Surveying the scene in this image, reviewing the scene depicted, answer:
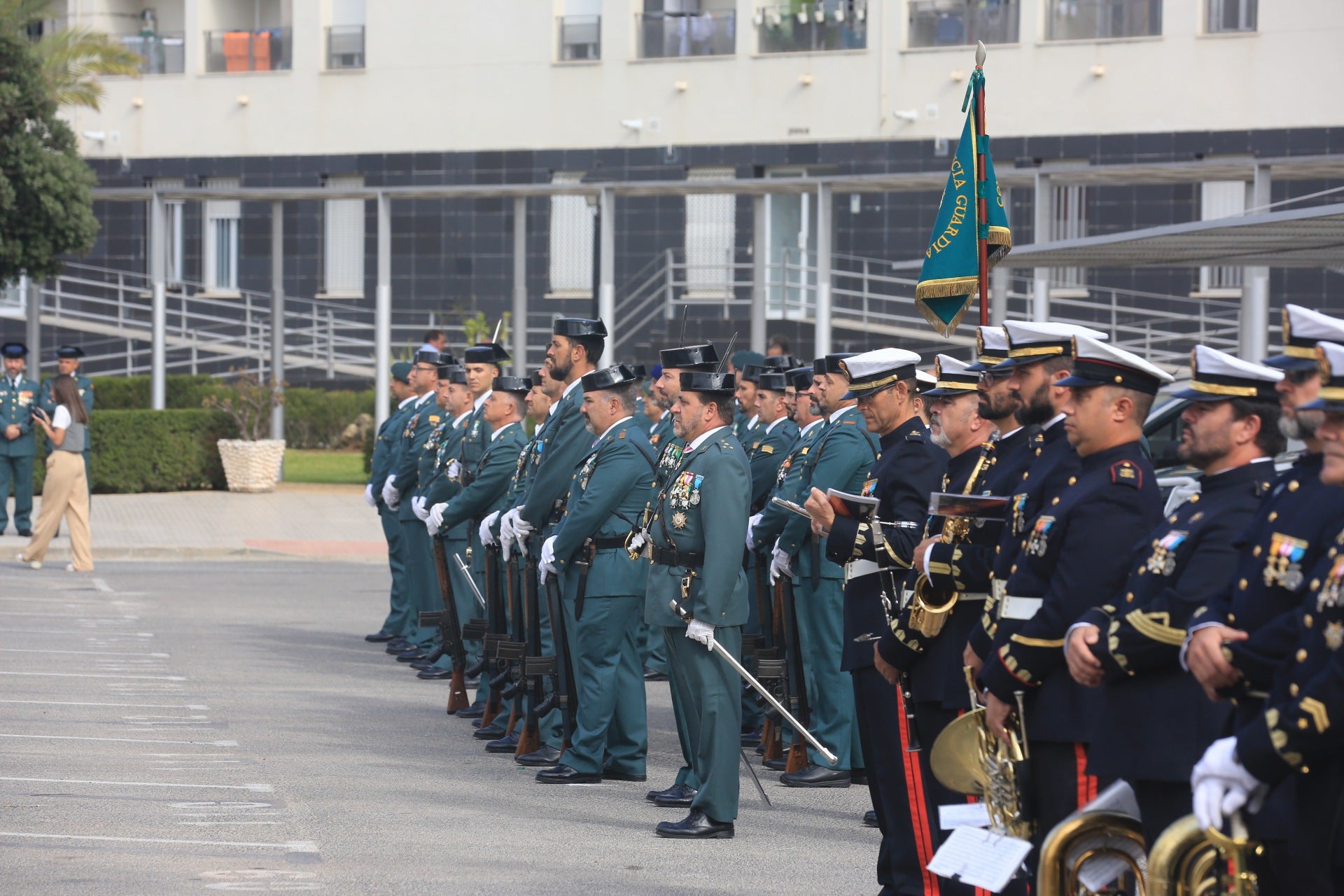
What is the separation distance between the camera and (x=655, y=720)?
10867 millimetres

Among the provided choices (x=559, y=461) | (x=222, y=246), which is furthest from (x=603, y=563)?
(x=222, y=246)

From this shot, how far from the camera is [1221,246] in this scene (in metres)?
12.9

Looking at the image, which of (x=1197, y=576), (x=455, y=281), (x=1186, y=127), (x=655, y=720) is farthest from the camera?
(x=455, y=281)

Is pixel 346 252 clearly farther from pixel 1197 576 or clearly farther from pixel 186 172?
pixel 1197 576

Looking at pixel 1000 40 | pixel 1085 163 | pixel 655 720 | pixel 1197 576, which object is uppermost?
pixel 1000 40

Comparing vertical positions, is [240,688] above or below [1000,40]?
below

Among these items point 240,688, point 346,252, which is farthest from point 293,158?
point 240,688

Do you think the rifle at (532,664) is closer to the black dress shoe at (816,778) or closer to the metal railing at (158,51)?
the black dress shoe at (816,778)

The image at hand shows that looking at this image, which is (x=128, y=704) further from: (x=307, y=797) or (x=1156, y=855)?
(x=1156, y=855)

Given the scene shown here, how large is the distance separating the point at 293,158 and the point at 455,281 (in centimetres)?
447

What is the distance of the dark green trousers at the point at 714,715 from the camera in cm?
753

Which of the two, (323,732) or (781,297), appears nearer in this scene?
(323,732)

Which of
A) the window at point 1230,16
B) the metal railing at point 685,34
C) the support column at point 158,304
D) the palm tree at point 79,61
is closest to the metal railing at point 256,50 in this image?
the palm tree at point 79,61

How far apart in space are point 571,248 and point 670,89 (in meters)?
3.55
